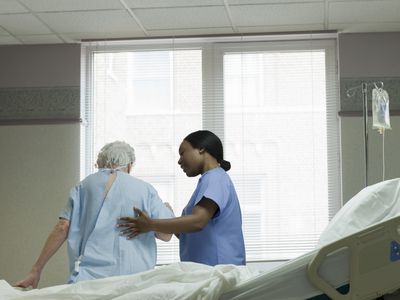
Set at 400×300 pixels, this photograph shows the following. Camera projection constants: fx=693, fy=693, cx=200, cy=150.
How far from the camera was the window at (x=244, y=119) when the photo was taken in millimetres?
4926

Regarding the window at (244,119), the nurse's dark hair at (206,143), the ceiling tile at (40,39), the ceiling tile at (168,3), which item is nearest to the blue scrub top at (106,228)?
the nurse's dark hair at (206,143)

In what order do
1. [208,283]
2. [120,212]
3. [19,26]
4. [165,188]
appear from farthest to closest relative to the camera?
[165,188] → [19,26] → [120,212] → [208,283]

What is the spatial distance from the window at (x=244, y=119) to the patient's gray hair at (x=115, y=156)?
1929 mm

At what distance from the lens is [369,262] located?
6.34ft

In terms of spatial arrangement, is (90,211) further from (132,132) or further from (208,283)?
(132,132)

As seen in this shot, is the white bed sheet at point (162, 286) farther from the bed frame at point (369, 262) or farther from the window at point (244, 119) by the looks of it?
the window at point (244, 119)

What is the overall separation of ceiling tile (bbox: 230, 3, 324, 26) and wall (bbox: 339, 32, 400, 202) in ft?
1.26

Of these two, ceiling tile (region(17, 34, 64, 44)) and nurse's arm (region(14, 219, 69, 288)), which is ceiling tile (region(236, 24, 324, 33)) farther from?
nurse's arm (region(14, 219, 69, 288))

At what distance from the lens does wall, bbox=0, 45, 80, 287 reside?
199 inches

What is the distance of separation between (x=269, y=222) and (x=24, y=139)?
1.90 m

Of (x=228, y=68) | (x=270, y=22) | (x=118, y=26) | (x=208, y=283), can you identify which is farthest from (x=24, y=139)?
(x=208, y=283)

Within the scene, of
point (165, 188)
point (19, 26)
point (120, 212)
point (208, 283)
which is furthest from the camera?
point (165, 188)

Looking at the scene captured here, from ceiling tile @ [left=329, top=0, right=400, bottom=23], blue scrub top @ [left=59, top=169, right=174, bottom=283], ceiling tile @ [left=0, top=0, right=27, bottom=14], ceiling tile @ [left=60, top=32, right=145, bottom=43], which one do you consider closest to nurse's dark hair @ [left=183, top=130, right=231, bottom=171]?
blue scrub top @ [left=59, top=169, right=174, bottom=283]

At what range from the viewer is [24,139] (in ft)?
16.8
